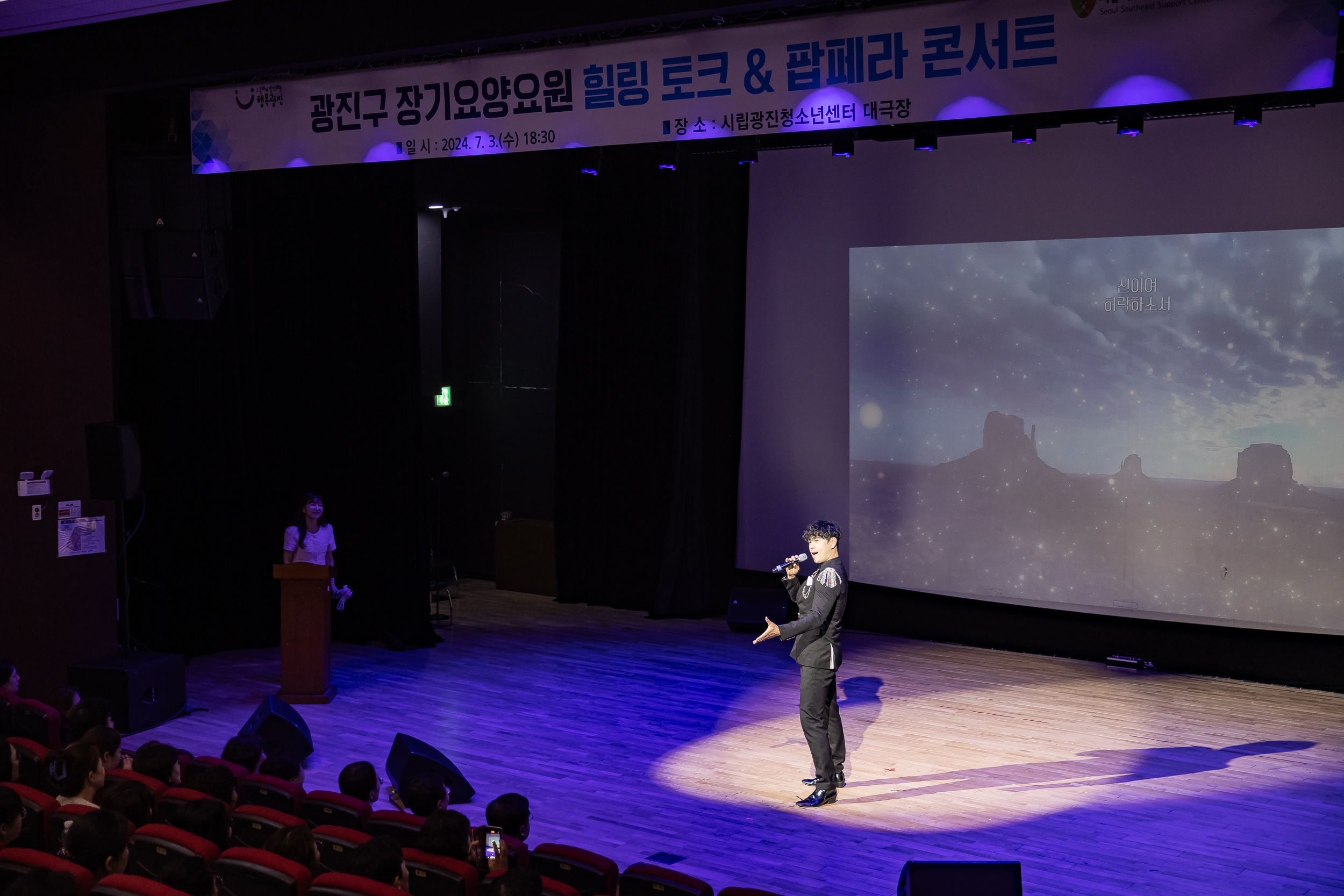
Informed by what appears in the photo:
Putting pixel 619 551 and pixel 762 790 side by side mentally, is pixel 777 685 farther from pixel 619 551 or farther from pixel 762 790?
pixel 619 551

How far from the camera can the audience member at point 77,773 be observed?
4.57 metres

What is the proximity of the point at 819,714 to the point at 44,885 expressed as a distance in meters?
4.16

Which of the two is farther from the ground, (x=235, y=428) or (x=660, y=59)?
(x=660, y=59)

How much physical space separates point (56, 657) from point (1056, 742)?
6319 mm

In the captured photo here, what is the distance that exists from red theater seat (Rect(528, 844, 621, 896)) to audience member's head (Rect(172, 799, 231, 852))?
1040 mm

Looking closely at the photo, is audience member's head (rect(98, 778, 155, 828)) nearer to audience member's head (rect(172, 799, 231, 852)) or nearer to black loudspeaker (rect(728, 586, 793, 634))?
audience member's head (rect(172, 799, 231, 852))

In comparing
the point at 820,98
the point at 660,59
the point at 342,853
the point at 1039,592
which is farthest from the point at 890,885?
the point at 1039,592

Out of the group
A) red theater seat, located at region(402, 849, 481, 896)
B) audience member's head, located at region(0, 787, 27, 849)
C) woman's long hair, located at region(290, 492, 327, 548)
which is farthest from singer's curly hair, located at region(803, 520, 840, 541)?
woman's long hair, located at region(290, 492, 327, 548)

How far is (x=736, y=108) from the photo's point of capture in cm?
594

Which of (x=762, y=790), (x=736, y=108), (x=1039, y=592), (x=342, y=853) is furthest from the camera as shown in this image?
(x=1039, y=592)

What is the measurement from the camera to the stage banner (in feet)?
16.7

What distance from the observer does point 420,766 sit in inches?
232

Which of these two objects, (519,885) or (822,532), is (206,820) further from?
(822,532)

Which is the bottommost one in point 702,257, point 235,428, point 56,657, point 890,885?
point 890,885
